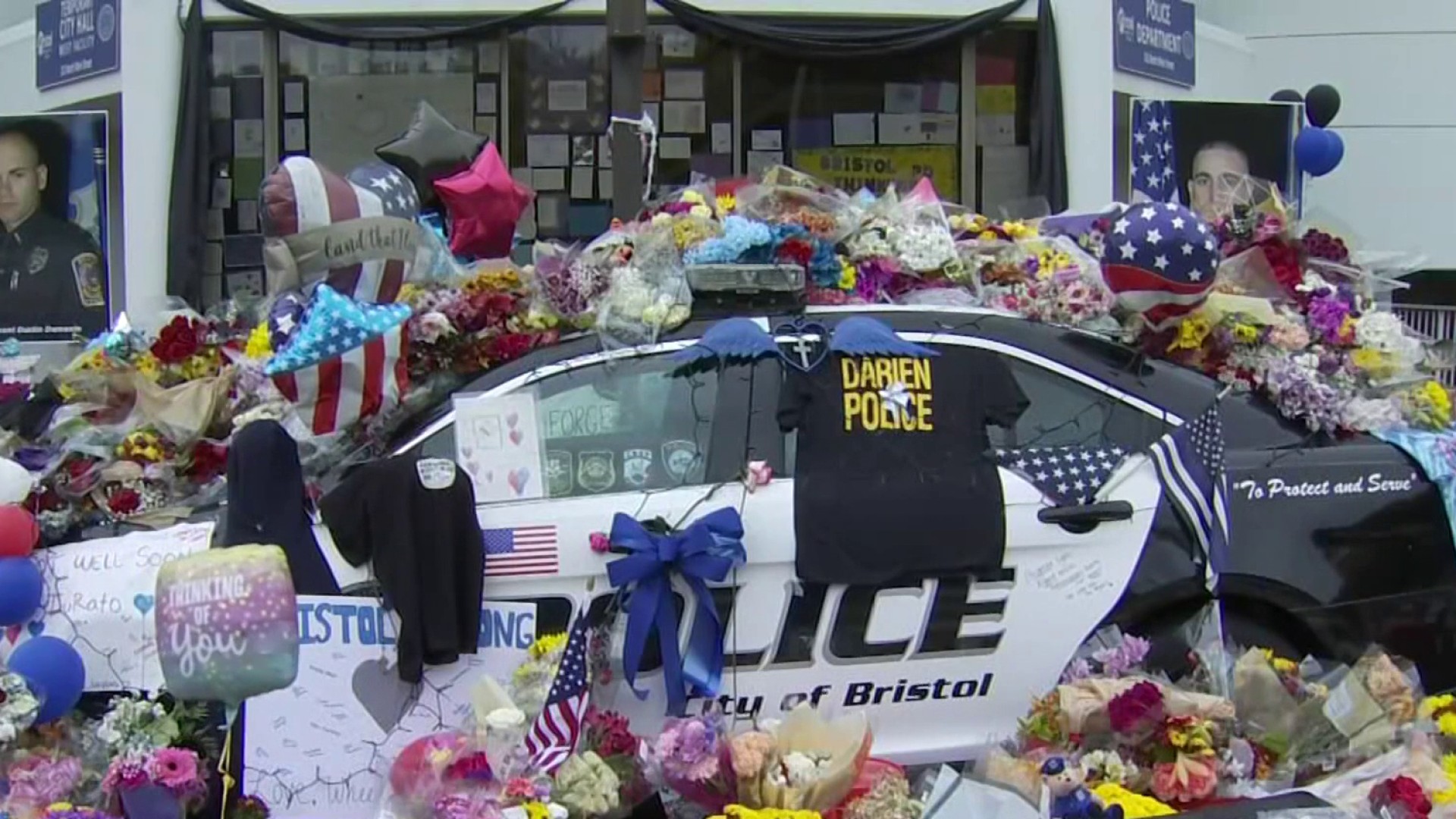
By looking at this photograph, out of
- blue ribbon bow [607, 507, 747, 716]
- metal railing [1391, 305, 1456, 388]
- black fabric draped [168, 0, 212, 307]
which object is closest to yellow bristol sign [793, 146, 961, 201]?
metal railing [1391, 305, 1456, 388]

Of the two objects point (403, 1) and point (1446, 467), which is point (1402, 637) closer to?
point (1446, 467)

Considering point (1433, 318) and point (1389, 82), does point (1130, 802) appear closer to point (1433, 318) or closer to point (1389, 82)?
point (1433, 318)

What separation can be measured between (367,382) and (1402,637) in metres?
3.37

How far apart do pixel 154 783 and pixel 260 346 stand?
1.70 m

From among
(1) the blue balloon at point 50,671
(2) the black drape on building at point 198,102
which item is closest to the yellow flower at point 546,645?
(1) the blue balloon at point 50,671

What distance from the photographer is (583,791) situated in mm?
4336

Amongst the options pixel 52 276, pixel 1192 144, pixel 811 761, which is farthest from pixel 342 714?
pixel 1192 144

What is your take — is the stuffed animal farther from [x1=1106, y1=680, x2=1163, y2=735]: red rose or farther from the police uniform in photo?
the police uniform in photo

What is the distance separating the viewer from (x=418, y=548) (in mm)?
4473

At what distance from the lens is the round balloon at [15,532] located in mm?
4398

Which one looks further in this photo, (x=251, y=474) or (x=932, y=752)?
(x=932, y=752)

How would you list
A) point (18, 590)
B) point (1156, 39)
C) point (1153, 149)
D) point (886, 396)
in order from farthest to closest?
point (1156, 39), point (1153, 149), point (886, 396), point (18, 590)

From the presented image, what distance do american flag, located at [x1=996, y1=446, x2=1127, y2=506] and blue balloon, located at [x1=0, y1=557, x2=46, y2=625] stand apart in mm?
2716

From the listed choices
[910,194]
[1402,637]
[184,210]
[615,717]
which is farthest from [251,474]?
[184,210]
